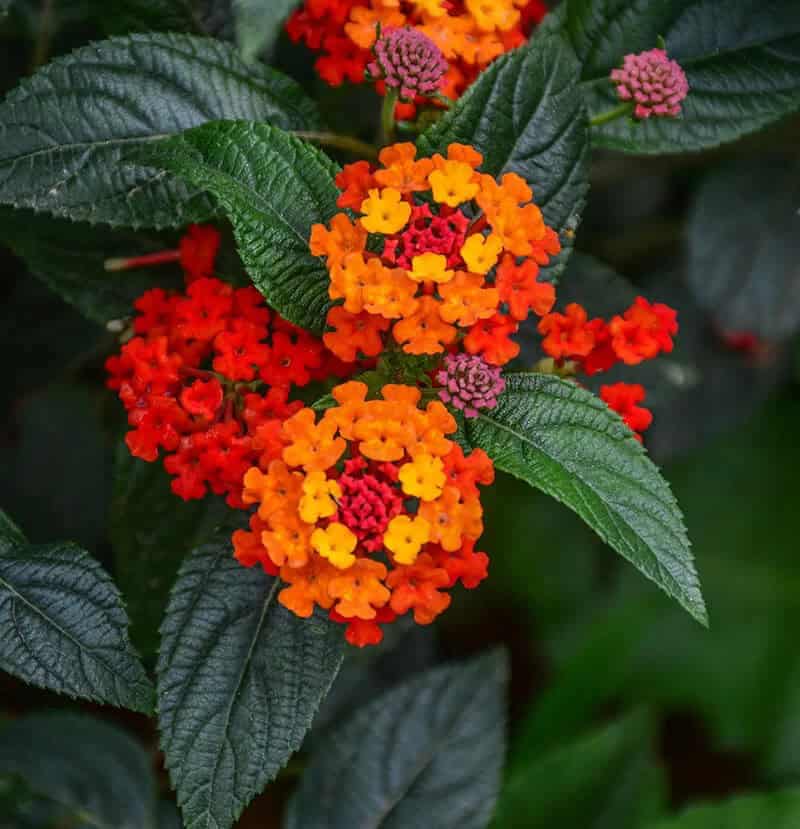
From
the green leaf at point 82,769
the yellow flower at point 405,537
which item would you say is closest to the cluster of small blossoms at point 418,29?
the yellow flower at point 405,537

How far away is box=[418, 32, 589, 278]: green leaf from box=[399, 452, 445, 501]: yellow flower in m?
0.31

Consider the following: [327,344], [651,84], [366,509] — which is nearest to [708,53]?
[651,84]

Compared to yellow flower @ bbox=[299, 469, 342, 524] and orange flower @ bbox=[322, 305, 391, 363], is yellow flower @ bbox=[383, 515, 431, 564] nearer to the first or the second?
yellow flower @ bbox=[299, 469, 342, 524]

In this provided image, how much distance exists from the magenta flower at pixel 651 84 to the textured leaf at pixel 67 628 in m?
0.69

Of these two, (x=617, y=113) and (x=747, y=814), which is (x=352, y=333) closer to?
(x=617, y=113)

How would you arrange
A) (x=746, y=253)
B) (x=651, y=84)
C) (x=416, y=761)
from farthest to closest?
1. (x=746, y=253)
2. (x=416, y=761)
3. (x=651, y=84)

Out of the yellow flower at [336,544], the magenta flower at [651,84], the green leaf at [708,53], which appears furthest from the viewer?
the green leaf at [708,53]

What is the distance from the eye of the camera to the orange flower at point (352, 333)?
39.2 inches

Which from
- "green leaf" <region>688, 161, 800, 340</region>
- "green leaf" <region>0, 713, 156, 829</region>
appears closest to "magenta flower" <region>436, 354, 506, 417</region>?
"green leaf" <region>0, 713, 156, 829</region>

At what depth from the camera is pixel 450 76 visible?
1140 millimetres

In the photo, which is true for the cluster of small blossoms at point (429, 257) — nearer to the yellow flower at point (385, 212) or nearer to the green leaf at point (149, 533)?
the yellow flower at point (385, 212)

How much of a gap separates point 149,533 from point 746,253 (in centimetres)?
106

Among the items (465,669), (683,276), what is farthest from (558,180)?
(683,276)

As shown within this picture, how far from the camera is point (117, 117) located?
3.60 feet
